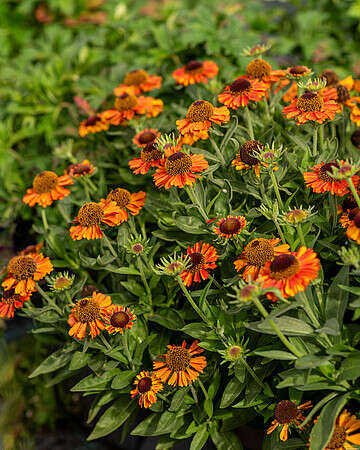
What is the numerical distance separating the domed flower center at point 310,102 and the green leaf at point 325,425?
0.79 meters

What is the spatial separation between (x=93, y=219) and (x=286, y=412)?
736 millimetres

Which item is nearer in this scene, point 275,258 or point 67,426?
point 275,258

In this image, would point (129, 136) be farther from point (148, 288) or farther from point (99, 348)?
point (99, 348)

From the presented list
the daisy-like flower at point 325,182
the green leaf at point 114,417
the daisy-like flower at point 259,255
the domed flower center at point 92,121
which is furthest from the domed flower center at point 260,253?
the domed flower center at point 92,121

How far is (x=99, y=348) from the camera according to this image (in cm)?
154

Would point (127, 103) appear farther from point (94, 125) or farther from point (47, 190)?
point (47, 190)

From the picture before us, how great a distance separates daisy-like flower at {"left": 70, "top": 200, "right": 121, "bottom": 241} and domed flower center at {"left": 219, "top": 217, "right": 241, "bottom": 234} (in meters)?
0.32

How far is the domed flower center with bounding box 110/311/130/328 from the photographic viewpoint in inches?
53.7

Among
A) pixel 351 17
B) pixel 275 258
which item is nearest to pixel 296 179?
pixel 275 258

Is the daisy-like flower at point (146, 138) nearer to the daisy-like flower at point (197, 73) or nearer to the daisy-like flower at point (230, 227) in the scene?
the daisy-like flower at point (197, 73)

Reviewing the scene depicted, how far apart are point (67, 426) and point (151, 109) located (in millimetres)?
1517

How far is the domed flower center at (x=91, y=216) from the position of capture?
143cm

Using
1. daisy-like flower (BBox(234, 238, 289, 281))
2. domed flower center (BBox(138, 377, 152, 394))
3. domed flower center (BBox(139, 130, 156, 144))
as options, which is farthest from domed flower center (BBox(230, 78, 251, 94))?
domed flower center (BBox(138, 377, 152, 394))

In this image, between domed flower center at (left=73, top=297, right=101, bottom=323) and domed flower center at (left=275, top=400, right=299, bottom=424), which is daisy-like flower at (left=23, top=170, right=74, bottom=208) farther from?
domed flower center at (left=275, top=400, right=299, bottom=424)
